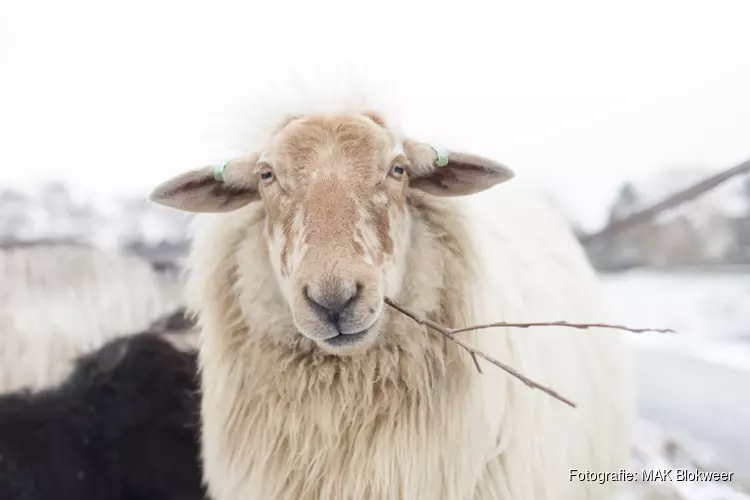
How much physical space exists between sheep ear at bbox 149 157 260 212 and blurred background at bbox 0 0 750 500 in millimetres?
154

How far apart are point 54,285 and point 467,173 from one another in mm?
1381

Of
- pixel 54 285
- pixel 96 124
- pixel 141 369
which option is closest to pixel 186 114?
pixel 96 124

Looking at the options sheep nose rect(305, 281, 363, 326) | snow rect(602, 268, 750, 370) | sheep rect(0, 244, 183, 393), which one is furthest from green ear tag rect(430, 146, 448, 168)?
sheep rect(0, 244, 183, 393)

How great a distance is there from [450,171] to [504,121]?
62 centimetres

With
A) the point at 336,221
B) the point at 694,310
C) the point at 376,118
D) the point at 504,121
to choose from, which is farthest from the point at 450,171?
the point at 694,310

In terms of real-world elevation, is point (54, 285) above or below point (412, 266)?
below

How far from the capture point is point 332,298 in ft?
2.54

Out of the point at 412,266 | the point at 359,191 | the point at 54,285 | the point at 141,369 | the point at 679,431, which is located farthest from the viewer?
the point at 54,285

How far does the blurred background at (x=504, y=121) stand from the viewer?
1370mm

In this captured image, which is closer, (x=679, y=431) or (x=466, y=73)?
(x=679, y=431)

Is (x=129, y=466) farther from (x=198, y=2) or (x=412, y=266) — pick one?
(x=198, y=2)

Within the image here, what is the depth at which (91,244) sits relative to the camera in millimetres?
1738

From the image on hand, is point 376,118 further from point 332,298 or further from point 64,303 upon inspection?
point 64,303

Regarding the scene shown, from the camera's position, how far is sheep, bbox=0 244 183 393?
4.94 feet
